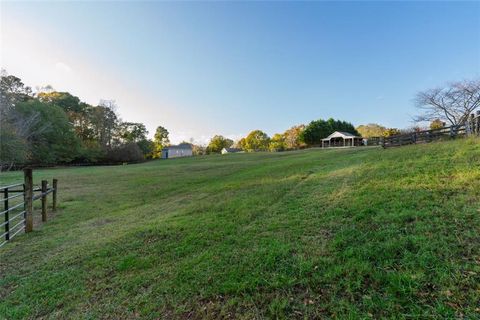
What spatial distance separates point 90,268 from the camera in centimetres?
373

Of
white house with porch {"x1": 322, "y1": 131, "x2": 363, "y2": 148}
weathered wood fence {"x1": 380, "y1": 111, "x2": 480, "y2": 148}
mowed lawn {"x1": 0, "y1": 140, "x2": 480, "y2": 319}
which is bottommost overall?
mowed lawn {"x1": 0, "y1": 140, "x2": 480, "y2": 319}

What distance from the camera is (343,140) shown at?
4756cm

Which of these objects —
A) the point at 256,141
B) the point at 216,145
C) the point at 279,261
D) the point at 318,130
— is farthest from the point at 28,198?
the point at 216,145

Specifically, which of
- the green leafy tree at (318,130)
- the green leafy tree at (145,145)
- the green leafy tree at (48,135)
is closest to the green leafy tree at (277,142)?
the green leafy tree at (318,130)

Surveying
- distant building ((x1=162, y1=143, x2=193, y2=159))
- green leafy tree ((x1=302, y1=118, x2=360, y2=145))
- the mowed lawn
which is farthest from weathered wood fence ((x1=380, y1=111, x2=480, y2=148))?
distant building ((x1=162, y1=143, x2=193, y2=159))

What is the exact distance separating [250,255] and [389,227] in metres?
2.35

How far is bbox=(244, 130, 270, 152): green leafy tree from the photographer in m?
79.2

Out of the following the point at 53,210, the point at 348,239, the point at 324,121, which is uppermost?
the point at 324,121

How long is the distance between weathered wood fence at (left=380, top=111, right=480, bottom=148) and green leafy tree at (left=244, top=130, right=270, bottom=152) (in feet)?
193

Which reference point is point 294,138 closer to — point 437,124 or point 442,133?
point 437,124

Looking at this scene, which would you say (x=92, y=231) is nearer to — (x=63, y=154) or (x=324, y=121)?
(x=63, y=154)

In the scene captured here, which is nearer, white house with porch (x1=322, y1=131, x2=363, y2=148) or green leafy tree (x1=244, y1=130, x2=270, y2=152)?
white house with porch (x1=322, y1=131, x2=363, y2=148)

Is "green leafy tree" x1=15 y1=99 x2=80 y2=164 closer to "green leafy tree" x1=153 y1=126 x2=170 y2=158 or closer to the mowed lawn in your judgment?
"green leafy tree" x1=153 y1=126 x2=170 y2=158

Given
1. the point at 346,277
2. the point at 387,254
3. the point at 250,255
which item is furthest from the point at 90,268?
the point at 387,254
